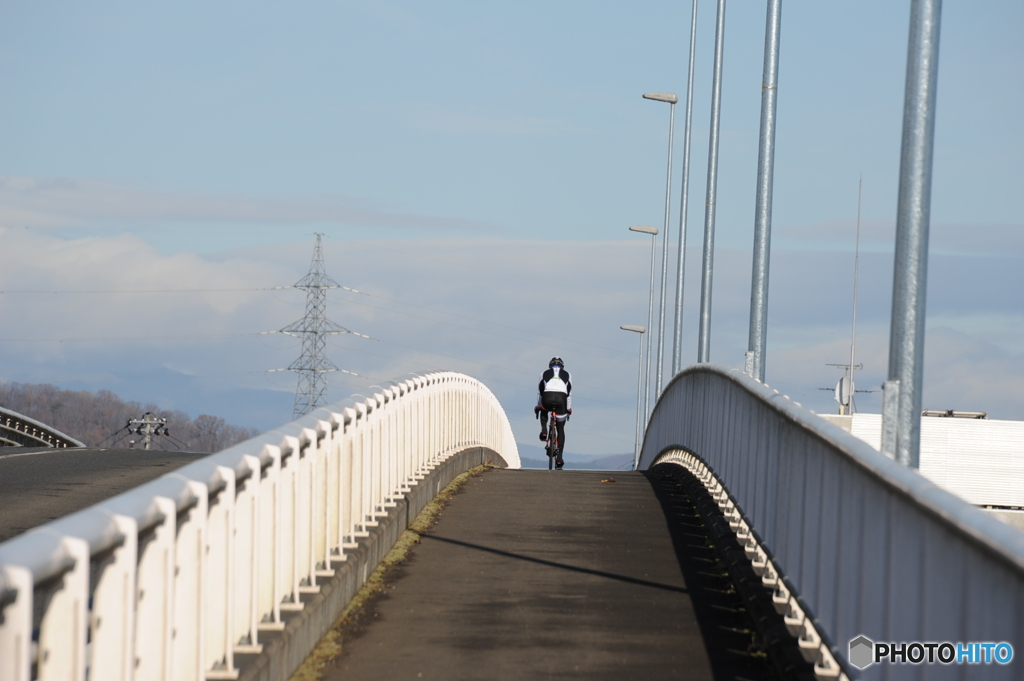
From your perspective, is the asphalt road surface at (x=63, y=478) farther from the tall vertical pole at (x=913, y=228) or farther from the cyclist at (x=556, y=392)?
the tall vertical pole at (x=913, y=228)

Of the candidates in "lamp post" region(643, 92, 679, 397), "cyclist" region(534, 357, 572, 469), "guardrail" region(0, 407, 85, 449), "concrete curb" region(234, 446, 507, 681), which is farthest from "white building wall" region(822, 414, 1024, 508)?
"concrete curb" region(234, 446, 507, 681)

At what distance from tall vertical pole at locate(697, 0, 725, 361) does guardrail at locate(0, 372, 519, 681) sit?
14396mm

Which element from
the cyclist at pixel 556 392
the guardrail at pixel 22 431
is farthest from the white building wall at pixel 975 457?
the cyclist at pixel 556 392

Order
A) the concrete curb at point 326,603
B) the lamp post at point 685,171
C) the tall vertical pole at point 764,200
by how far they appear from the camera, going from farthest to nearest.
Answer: the lamp post at point 685,171 → the tall vertical pole at point 764,200 → the concrete curb at point 326,603

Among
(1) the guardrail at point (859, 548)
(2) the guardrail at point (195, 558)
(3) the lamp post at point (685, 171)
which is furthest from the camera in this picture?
(3) the lamp post at point (685, 171)

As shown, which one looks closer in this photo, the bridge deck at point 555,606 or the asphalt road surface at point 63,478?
the bridge deck at point 555,606

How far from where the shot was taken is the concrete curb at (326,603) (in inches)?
→ 234

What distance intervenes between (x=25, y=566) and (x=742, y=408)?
307 inches

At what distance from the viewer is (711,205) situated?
76.1 feet

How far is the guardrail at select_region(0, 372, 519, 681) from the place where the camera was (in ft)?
12.0

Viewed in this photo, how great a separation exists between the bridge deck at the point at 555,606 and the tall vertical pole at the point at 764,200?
9.48 ft

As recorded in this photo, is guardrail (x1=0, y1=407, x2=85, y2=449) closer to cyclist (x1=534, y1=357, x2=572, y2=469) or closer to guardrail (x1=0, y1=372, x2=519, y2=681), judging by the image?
cyclist (x1=534, y1=357, x2=572, y2=469)

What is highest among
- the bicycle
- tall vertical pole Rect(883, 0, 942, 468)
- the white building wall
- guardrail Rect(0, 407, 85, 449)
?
tall vertical pole Rect(883, 0, 942, 468)

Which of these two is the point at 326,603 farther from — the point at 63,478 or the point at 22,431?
the point at 22,431
